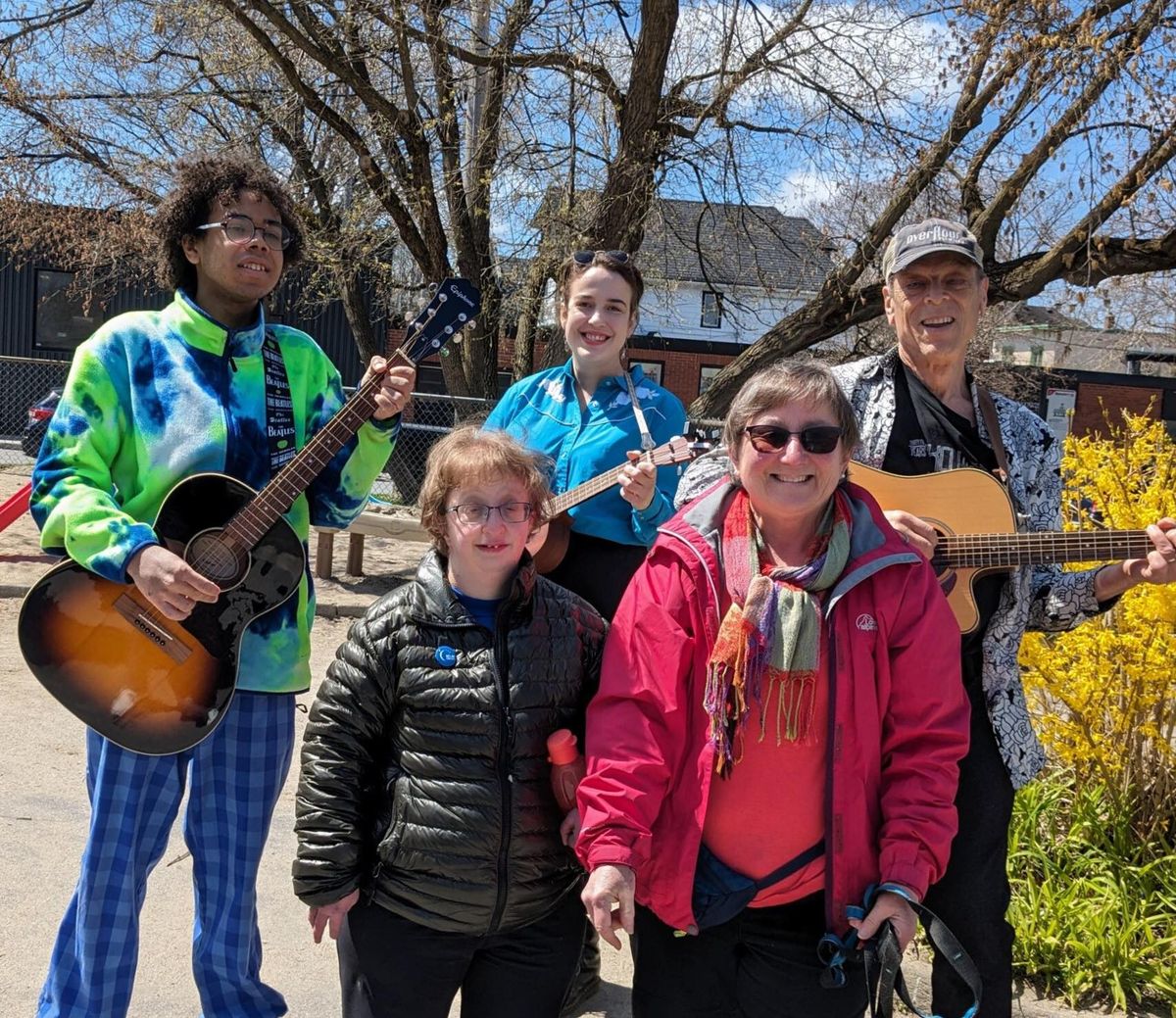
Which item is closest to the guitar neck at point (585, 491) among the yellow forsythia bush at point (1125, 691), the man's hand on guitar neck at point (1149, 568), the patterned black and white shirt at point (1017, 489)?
the patterned black and white shirt at point (1017, 489)

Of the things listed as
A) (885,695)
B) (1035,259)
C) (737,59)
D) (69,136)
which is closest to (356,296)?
(69,136)

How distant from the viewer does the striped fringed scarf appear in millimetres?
1982

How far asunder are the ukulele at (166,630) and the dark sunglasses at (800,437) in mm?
1129

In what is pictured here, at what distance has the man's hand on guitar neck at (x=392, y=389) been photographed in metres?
2.62

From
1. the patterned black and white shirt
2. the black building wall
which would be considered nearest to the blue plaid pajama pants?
the patterned black and white shirt

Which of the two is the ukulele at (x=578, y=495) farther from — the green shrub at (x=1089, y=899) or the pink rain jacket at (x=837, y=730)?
the green shrub at (x=1089, y=899)

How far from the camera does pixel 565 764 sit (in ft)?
7.02

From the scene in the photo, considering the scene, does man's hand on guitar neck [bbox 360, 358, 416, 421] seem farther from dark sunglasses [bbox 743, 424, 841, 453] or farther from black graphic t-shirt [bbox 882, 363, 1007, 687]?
black graphic t-shirt [bbox 882, 363, 1007, 687]

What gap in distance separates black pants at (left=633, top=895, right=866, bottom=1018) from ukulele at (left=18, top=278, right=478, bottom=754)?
1.16 m

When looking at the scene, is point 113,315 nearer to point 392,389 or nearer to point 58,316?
point 58,316

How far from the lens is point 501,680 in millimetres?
2164

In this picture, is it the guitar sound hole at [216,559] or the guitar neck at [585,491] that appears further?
the guitar neck at [585,491]

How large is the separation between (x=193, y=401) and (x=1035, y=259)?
27.2 feet

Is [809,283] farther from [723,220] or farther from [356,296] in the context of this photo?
[356,296]
